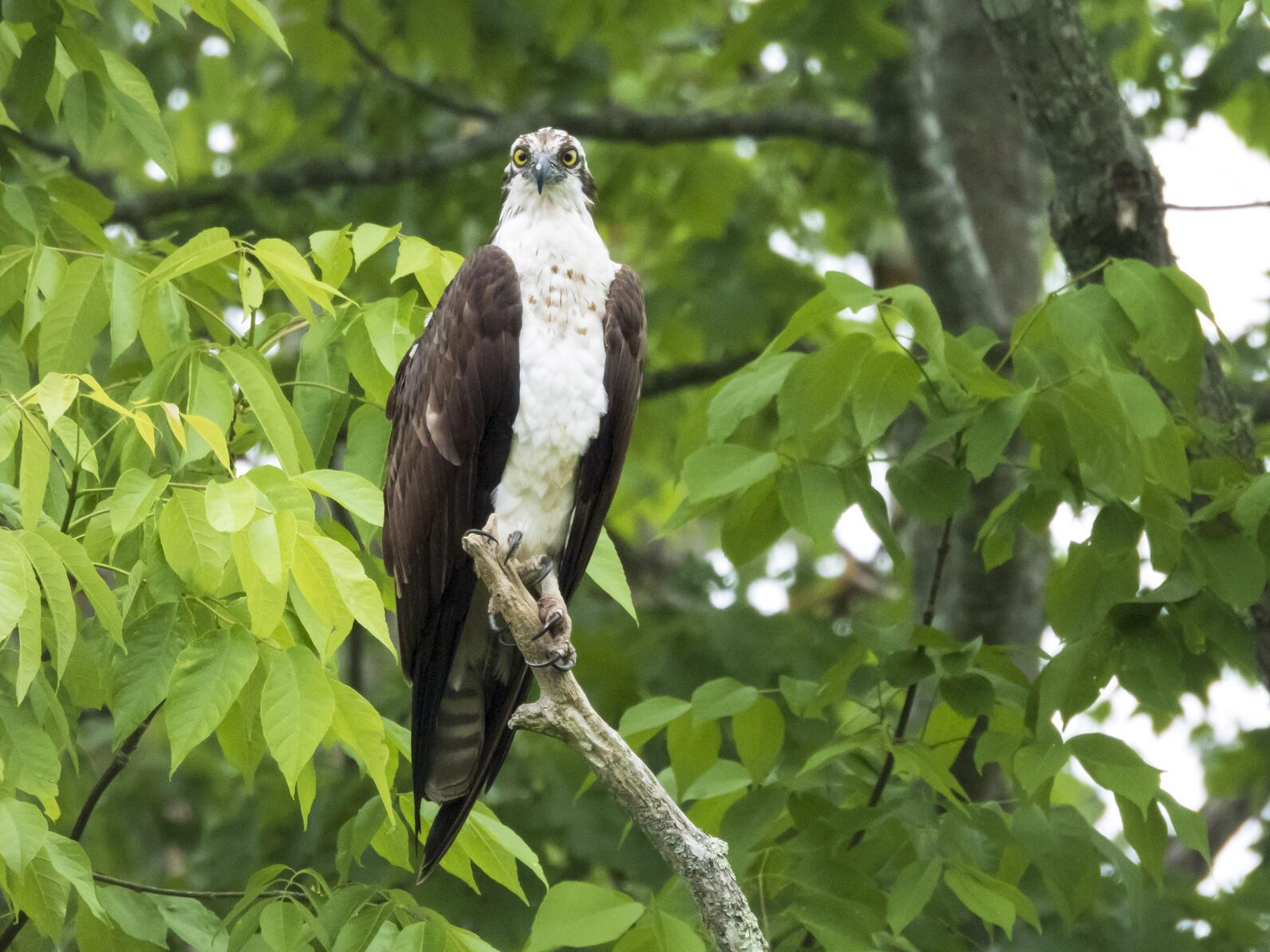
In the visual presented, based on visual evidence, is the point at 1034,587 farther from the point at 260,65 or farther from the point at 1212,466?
the point at 260,65

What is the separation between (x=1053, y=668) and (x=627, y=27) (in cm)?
463

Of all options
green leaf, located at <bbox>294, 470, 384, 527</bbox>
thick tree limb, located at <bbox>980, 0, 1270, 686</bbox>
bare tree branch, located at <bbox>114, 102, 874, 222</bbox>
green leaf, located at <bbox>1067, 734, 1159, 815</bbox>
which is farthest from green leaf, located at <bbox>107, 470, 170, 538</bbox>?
bare tree branch, located at <bbox>114, 102, 874, 222</bbox>

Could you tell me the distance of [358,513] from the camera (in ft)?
9.82

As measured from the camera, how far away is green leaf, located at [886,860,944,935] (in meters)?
3.55

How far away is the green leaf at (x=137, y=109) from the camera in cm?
372

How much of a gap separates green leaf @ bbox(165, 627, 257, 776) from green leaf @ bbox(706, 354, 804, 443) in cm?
143

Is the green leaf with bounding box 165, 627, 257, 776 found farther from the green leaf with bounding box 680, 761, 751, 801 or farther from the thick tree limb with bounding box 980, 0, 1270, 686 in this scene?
the thick tree limb with bounding box 980, 0, 1270, 686

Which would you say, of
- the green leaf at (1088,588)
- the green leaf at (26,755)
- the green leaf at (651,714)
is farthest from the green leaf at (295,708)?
the green leaf at (1088,588)

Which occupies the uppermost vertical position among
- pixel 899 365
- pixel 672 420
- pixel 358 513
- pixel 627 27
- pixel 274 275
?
pixel 627 27

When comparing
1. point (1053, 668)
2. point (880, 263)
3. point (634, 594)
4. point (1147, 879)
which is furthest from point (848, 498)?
point (880, 263)

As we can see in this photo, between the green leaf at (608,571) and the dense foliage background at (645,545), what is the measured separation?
0.02m

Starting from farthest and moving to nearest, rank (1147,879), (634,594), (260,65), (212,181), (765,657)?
(260,65) < (634,594) < (212,181) < (765,657) < (1147,879)

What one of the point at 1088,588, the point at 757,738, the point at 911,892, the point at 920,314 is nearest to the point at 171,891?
the point at 757,738

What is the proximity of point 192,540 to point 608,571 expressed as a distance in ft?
3.83
